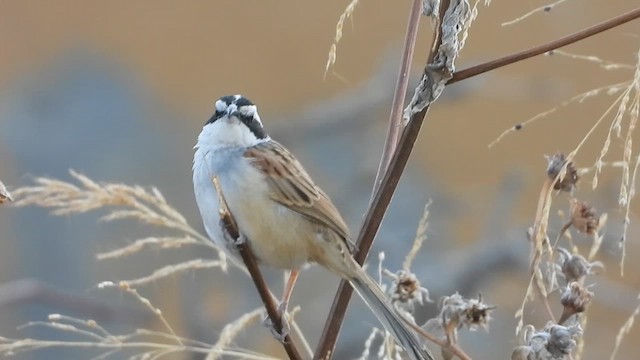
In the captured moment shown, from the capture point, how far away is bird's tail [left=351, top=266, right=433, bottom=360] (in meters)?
0.65

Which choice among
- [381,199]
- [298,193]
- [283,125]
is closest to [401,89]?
[381,199]

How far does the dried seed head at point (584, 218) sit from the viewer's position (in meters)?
0.65

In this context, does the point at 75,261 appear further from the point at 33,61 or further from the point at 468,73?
the point at 468,73

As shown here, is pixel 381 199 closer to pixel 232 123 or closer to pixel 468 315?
pixel 468 315

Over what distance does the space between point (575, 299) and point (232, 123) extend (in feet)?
1.35

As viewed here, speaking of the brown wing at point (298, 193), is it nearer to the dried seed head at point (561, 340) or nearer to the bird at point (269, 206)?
the bird at point (269, 206)

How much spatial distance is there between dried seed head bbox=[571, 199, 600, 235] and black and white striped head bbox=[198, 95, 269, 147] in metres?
0.35

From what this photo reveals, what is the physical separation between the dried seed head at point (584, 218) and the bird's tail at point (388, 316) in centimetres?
13

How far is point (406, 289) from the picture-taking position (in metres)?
0.69

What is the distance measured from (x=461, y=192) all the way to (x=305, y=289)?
42 cm

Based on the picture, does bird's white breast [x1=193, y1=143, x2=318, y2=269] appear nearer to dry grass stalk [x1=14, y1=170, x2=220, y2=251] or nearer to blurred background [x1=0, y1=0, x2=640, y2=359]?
dry grass stalk [x1=14, y1=170, x2=220, y2=251]

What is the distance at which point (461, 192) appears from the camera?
2127 mm

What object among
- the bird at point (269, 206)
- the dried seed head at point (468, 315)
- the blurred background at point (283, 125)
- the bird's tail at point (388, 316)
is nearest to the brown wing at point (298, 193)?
A: the bird at point (269, 206)

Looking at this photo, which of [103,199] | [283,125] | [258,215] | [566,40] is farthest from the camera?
[283,125]
